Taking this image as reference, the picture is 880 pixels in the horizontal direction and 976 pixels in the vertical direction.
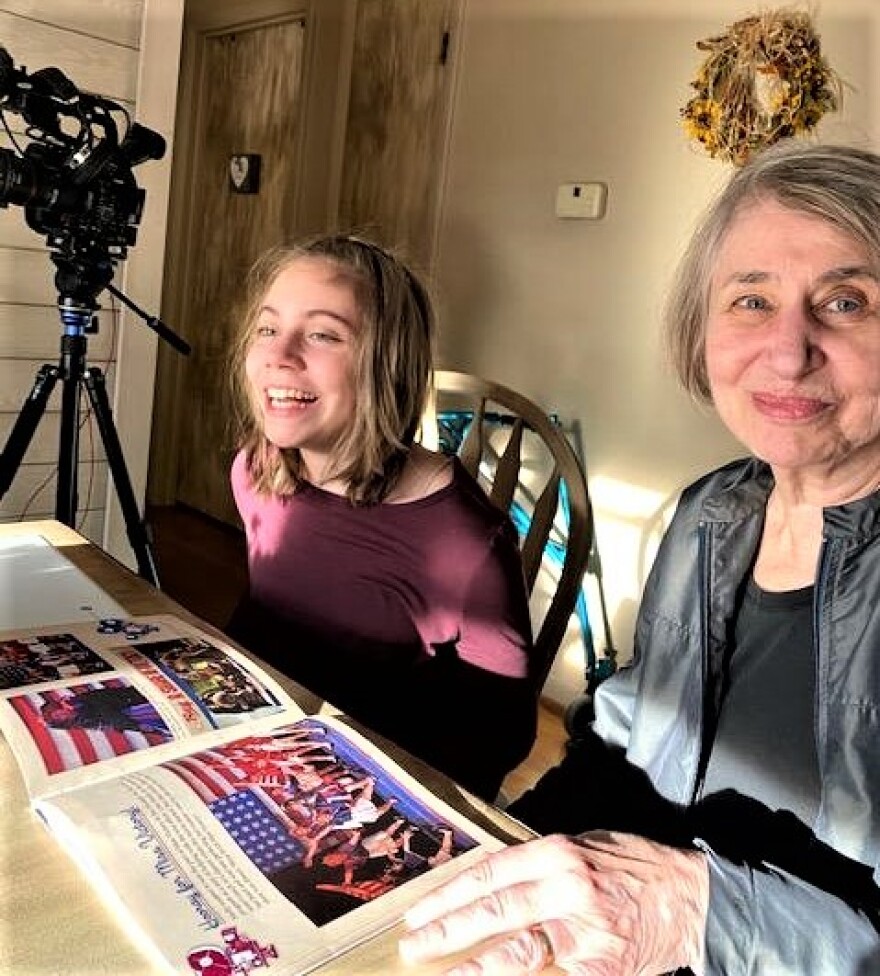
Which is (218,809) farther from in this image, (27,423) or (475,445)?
(27,423)

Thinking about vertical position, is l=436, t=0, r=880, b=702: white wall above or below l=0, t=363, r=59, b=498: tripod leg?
above

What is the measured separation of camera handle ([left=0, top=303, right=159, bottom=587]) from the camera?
182 cm

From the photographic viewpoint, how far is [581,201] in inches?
101

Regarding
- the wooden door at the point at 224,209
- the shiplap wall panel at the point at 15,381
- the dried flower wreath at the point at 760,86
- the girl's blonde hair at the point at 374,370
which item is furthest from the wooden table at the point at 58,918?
the wooden door at the point at 224,209

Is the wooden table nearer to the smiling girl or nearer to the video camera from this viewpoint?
the smiling girl

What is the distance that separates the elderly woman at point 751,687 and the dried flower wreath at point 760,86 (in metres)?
1.27

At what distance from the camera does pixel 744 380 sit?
92 centimetres

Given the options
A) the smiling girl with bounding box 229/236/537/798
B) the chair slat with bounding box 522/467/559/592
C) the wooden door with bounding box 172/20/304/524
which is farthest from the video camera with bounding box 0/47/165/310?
the wooden door with bounding box 172/20/304/524

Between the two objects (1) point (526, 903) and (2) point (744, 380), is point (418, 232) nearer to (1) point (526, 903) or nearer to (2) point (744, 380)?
(2) point (744, 380)

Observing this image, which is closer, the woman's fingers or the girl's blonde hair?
the woman's fingers

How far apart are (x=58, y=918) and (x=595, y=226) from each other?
2.29 metres

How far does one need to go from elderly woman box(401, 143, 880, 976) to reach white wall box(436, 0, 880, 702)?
1287 millimetres

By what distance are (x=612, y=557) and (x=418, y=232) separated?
126cm

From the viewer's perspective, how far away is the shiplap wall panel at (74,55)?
1973 mm
